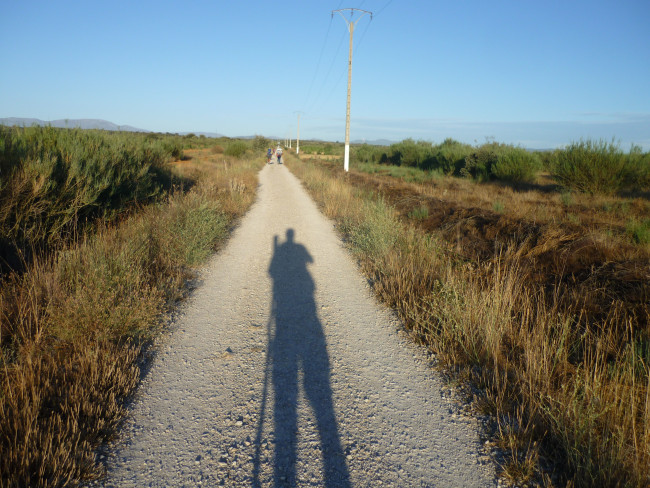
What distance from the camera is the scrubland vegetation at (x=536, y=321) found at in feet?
8.25

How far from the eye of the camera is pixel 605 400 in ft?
9.12

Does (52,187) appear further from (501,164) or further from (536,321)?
(501,164)

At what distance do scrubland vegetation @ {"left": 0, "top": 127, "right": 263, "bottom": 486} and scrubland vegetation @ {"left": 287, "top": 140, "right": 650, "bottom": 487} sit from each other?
2.92 metres

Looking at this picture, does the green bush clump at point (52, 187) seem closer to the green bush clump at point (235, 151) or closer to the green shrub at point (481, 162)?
the green shrub at point (481, 162)

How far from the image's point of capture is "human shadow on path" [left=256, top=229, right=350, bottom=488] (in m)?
2.59

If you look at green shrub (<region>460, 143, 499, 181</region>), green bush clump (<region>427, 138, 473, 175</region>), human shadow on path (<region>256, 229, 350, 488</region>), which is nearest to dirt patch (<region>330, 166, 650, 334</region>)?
human shadow on path (<region>256, 229, 350, 488</region>)

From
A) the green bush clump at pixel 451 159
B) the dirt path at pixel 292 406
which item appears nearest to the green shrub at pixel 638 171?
the green bush clump at pixel 451 159

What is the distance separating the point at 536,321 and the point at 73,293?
5.00m

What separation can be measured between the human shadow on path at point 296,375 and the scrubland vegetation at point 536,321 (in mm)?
1115

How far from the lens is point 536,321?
3.76 metres

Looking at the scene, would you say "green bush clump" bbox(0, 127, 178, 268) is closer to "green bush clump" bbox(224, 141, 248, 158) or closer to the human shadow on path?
the human shadow on path

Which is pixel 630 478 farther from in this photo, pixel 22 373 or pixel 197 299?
pixel 197 299

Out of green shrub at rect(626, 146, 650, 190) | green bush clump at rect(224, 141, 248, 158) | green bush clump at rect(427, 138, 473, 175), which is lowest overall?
green shrub at rect(626, 146, 650, 190)

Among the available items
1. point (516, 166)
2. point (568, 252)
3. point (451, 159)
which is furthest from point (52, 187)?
point (451, 159)
